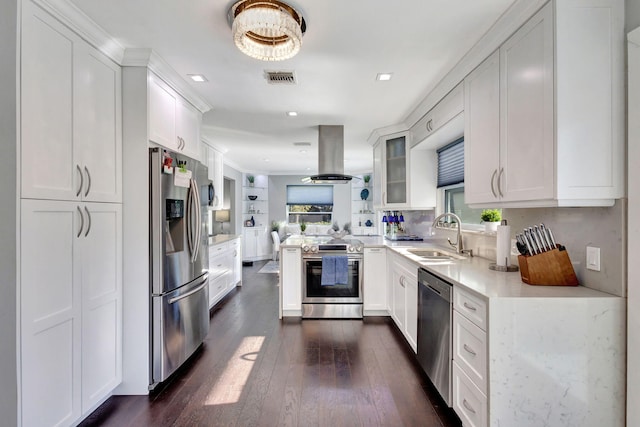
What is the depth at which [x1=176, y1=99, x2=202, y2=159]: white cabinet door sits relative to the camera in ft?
8.84

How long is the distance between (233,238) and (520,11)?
14.3 ft

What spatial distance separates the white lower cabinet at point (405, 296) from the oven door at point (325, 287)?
42 cm

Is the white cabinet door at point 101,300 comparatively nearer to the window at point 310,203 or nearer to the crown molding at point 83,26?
the crown molding at point 83,26

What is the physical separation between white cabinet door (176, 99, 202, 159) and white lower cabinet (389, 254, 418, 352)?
2.30 metres

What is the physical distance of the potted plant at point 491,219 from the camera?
2.53 meters

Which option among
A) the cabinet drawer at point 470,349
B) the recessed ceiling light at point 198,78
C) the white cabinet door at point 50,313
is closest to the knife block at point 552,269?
the cabinet drawer at point 470,349

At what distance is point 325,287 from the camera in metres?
3.74

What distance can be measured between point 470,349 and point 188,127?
9.22 feet

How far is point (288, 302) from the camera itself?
12.3 feet

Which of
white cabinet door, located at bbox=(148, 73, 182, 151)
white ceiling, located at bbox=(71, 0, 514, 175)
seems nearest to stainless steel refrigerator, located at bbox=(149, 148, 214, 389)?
white cabinet door, located at bbox=(148, 73, 182, 151)

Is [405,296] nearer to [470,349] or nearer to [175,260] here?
[470,349]

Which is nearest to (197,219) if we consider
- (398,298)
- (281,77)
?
(281,77)

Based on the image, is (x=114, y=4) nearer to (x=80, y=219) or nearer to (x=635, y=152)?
(x=80, y=219)

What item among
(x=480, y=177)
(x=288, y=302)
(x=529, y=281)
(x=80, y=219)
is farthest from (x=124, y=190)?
(x=529, y=281)
